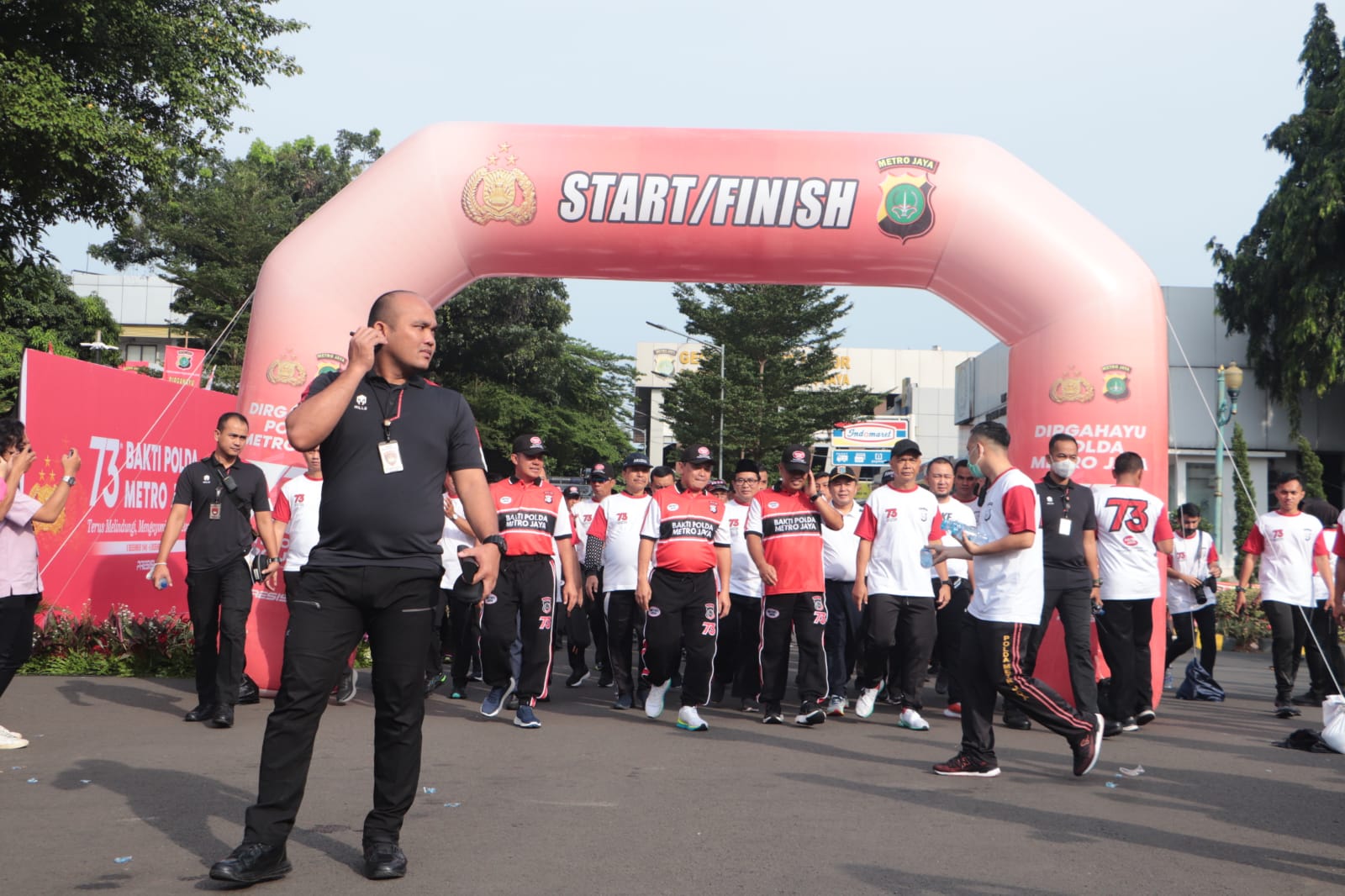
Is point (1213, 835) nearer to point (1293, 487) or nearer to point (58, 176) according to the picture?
point (1293, 487)

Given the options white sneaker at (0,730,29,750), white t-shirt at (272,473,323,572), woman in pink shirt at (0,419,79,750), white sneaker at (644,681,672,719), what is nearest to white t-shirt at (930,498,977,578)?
white sneaker at (644,681,672,719)

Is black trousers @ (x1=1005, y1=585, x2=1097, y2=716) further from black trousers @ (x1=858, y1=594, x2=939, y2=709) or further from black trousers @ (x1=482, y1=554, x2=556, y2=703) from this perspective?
black trousers @ (x1=482, y1=554, x2=556, y2=703)

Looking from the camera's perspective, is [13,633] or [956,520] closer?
[13,633]

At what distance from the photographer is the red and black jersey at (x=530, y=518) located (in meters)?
8.52

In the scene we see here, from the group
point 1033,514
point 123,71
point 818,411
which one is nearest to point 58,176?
point 123,71

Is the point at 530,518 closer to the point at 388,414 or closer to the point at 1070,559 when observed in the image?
the point at 1070,559

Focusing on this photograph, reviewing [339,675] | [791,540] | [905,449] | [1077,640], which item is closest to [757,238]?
[905,449]

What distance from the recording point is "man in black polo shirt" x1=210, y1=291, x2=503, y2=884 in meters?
4.29

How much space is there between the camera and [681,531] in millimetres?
8555

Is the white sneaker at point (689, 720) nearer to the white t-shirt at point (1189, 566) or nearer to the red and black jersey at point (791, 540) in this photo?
the red and black jersey at point (791, 540)

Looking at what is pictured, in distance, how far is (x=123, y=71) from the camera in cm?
1662

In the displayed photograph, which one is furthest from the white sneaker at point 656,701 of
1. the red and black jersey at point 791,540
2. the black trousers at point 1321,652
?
the black trousers at point 1321,652

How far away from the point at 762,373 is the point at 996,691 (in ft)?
133

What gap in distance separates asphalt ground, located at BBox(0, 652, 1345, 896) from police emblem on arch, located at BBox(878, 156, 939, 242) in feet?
12.1
